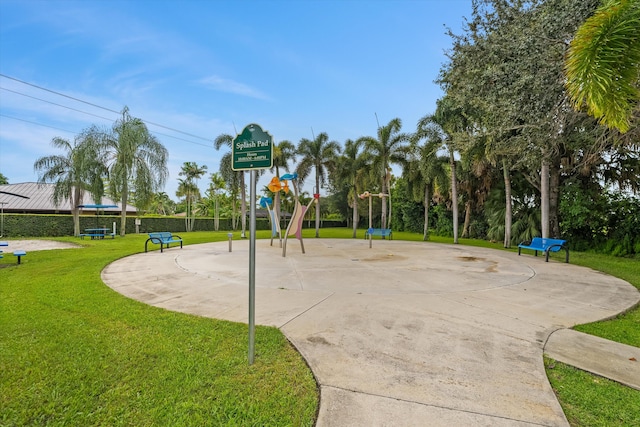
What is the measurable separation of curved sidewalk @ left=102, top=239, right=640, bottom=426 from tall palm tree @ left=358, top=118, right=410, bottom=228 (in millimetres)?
12783

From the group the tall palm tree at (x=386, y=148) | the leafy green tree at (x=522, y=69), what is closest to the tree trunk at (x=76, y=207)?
the tall palm tree at (x=386, y=148)

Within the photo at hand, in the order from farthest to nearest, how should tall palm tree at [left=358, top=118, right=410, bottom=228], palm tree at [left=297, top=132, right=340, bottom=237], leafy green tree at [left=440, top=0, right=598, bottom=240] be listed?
1. palm tree at [left=297, top=132, right=340, bottom=237]
2. tall palm tree at [left=358, top=118, right=410, bottom=228]
3. leafy green tree at [left=440, top=0, right=598, bottom=240]

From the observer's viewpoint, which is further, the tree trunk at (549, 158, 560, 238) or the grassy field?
the tree trunk at (549, 158, 560, 238)

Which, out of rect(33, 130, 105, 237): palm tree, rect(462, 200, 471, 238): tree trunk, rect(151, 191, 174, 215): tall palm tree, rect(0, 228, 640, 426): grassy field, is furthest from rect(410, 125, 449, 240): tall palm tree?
rect(151, 191, 174, 215): tall palm tree

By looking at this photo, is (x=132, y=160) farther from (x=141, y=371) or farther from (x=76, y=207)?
(x=141, y=371)

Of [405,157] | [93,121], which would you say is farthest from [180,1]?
[405,157]

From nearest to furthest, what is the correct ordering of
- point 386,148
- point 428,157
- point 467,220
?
point 428,157 → point 386,148 → point 467,220

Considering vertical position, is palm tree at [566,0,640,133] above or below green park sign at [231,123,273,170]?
above

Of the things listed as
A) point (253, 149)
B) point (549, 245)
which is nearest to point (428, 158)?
point (549, 245)

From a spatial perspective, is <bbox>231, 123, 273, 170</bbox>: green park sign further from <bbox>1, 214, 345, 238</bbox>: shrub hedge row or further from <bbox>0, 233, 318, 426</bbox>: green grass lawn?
<bbox>1, 214, 345, 238</bbox>: shrub hedge row

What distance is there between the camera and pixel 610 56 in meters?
4.04

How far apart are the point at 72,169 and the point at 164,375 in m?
22.4

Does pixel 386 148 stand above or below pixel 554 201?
above

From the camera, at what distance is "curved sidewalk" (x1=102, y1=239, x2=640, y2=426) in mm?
2199
